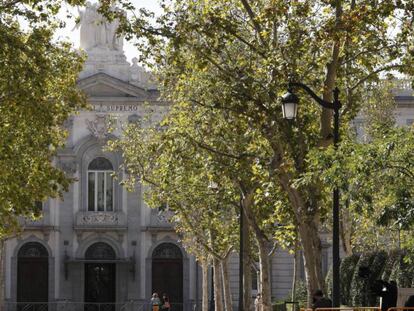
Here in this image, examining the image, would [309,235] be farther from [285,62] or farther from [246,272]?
[246,272]

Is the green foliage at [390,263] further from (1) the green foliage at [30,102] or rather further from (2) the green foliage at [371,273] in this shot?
(1) the green foliage at [30,102]

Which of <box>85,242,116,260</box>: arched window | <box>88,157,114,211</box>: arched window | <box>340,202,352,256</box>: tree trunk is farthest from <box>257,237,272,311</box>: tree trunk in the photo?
<box>88,157,114,211</box>: arched window

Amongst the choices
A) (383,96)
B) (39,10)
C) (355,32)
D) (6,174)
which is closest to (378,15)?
(355,32)

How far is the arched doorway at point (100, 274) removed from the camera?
214ft

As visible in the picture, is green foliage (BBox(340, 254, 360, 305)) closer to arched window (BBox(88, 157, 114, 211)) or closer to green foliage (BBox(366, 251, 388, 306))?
green foliage (BBox(366, 251, 388, 306))

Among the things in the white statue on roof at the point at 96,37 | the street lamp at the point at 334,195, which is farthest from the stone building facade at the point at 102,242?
the street lamp at the point at 334,195

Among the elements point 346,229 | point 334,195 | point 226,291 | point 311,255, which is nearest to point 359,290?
point 311,255

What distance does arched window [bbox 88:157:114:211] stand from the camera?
65625 millimetres

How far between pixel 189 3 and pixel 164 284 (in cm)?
3842

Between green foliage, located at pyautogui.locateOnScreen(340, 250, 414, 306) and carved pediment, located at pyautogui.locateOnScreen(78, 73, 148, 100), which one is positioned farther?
carved pediment, located at pyautogui.locateOnScreen(78, 73, 148, 100)

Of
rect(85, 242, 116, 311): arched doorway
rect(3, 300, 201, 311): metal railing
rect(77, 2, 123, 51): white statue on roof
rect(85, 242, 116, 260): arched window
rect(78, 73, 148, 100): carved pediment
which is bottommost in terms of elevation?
rect(3, 300, 201, 311): metal railing

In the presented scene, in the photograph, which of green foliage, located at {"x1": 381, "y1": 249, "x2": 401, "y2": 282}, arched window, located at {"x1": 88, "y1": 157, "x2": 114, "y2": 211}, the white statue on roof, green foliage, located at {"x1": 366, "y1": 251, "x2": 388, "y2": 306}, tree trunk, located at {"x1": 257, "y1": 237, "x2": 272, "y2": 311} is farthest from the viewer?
the white statue on roof

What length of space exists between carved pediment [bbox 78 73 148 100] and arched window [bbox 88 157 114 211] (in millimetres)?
3474

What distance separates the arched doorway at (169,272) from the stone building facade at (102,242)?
52 mm
